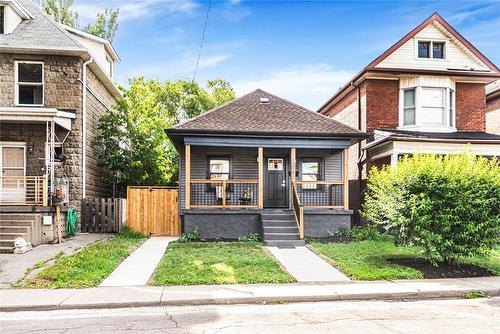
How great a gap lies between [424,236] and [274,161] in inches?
351

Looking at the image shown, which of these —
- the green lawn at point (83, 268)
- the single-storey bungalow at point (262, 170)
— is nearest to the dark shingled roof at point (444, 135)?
the single-storey bungalow at point (262, 170)

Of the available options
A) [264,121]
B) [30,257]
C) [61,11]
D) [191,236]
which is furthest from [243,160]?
[61,11]

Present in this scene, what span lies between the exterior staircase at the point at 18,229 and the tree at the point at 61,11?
24716mm

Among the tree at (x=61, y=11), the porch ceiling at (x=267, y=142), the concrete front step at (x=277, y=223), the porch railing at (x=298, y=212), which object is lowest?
the concrete front step at (x=277, y=223)

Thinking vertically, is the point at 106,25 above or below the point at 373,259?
above

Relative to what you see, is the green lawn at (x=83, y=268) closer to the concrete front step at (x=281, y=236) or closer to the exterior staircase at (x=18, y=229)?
the exterior staircase at (x=18, y=229)

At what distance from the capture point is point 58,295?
26.4ft

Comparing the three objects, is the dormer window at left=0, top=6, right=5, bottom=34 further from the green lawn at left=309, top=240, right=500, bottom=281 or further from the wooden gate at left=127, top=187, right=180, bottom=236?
the green lawn at left=309, top=240, right=500, bottom=281

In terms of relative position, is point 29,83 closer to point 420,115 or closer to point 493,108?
point 420,115

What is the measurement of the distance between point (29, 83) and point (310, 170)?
1154 cm

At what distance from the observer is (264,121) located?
1711 cm

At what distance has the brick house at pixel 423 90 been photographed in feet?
61.2

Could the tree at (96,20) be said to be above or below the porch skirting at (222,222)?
above

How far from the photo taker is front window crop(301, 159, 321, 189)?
18.5 meters
